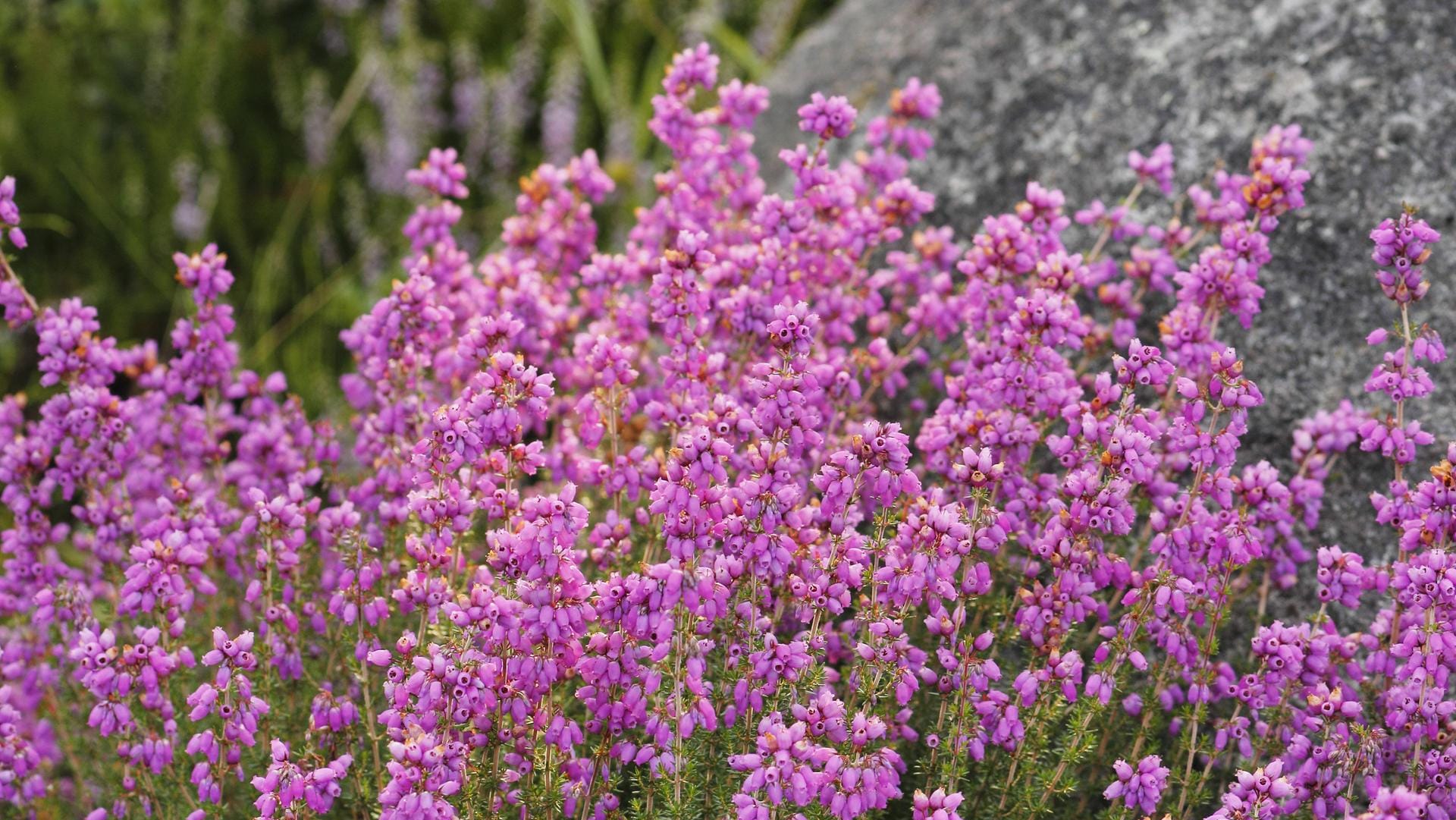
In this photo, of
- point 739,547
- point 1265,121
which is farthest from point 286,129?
point 739,547

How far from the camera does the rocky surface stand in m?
4.41

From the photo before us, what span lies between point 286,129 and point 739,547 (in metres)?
6.82

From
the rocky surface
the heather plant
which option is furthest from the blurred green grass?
the heather plant

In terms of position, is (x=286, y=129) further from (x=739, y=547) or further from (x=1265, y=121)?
(x=739, y=547)

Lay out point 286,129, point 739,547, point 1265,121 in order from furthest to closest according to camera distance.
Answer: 1. point 286,129
2. point 1265,121
3. point 739,547

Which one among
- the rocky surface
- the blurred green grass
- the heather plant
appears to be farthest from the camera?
the blurred green grass

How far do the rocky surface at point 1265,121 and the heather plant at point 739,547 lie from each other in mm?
153

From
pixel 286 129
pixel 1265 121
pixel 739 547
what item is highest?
pixel 286 129

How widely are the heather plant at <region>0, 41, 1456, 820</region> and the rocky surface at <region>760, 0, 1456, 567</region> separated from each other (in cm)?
15

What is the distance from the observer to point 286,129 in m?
8.80

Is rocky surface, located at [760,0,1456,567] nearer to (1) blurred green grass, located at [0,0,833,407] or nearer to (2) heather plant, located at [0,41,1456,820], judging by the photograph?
(2) heather plant, located at [0,41,1456,820]

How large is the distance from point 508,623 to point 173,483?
1.24 m

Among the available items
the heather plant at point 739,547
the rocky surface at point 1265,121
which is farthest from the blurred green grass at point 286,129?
the heather plant at point 739,547

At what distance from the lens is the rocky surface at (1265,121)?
4410mm
